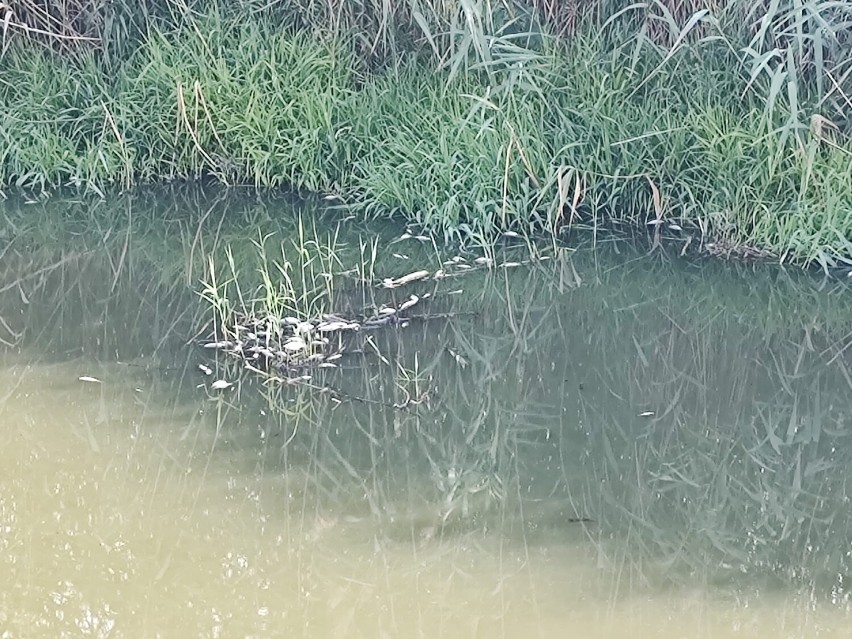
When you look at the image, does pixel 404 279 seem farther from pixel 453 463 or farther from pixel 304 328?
pixel 453 463

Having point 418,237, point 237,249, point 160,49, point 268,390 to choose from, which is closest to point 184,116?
point 160,49

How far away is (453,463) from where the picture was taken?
257 cm

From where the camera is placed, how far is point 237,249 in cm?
383

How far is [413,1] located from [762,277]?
147 cm

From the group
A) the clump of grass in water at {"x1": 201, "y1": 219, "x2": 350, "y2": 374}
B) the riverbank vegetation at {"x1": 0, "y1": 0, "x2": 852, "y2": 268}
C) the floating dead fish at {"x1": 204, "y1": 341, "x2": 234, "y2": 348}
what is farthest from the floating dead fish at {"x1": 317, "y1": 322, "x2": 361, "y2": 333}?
the riverbank vegetation at {"x1": 0, "y1": 0, "x2": 852, "y2": 268}

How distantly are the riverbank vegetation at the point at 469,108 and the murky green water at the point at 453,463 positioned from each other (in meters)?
0.28

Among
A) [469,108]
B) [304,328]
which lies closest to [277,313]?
[304,328]

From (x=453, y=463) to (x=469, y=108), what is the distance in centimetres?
176

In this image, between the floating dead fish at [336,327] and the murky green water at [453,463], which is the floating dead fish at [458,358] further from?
the floating dead fish at [336,327]

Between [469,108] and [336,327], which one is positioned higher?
[469,108]

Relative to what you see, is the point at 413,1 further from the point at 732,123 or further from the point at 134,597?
the point at 134,597

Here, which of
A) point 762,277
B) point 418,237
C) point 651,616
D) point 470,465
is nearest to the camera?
point 651,616

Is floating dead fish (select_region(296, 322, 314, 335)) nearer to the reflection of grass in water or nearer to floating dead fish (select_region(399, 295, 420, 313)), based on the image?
the reflection of grass in water

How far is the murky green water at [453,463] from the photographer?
209 centimetres
